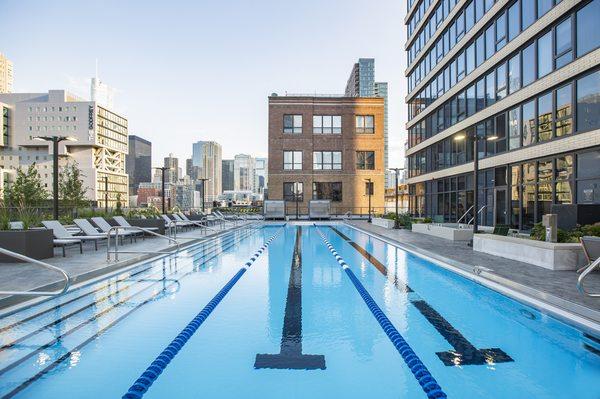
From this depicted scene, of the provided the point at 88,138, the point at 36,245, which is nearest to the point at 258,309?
the point at 36,245

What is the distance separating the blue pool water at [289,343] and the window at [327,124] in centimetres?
3319

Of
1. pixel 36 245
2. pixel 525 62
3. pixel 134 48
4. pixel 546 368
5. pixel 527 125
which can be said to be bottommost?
pixel 546 368

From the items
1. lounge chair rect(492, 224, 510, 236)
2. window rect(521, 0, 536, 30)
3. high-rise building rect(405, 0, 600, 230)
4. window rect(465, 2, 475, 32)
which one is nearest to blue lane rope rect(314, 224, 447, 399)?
lounge chair rect(492, 224, 510, 236)

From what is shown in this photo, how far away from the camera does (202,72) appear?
110 feet

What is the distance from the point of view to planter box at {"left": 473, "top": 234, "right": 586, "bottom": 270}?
7.82 meters

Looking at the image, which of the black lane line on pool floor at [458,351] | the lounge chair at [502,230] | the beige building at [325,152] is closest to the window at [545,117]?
the lounge chair at [502,230]

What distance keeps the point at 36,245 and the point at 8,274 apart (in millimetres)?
1992

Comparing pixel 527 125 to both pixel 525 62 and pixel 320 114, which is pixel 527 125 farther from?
pixel 320 114

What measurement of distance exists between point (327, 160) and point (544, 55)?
25895mm

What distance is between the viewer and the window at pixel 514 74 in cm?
1680

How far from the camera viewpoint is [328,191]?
39562mm

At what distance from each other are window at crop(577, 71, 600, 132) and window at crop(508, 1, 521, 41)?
546cm

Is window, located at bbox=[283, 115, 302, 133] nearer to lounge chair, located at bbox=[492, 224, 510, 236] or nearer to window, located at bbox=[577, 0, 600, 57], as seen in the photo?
window, located at bbox=[577, 0, 600, 57]

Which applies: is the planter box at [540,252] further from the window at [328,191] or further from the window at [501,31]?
the window at [328,191]
